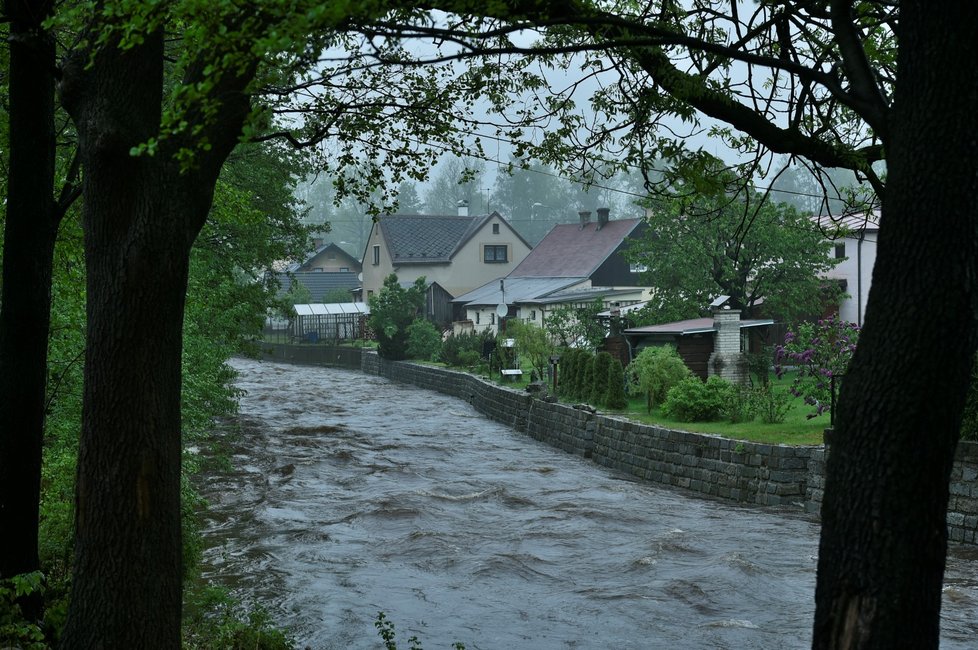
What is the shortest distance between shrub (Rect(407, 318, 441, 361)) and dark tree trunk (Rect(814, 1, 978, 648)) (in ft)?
151

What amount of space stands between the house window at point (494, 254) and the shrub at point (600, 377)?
43679mm

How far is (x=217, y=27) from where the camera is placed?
5219 mm

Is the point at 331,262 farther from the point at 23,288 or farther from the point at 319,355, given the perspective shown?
the point at 23,288

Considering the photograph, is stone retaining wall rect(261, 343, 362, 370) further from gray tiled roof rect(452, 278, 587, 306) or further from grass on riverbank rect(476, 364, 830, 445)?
grass on riverbank rect(476, 364, 830, 445)

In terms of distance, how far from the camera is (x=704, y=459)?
2131 cm

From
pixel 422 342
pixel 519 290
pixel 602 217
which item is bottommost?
pixel 422 342

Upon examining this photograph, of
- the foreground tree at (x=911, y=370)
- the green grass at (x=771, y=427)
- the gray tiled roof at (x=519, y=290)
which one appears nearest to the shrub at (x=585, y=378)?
the green grass at (x=771, y=427)

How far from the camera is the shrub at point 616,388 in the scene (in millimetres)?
27922

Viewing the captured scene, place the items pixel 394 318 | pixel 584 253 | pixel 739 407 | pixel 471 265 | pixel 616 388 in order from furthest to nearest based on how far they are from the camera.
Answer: pixel 471 265 < pixel 584 253 < pixel 394 318 < pixel 616 388 < pixel 739 407

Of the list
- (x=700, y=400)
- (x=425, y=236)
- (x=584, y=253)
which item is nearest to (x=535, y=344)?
(x=700, y=400)

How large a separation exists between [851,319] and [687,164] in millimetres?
36201

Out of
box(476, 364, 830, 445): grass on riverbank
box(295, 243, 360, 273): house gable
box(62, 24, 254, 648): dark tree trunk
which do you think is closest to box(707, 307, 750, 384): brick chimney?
box(476, 364, 830, 445): grass on riverbank

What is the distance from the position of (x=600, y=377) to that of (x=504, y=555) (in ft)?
43.5

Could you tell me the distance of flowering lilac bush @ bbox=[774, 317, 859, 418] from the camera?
20812 mm
